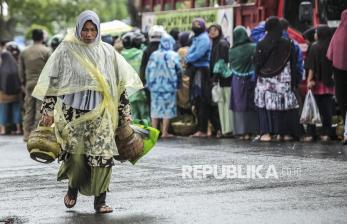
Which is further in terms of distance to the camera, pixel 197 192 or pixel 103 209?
pixel 197 192

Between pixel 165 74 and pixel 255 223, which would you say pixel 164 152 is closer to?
pixel 165 74

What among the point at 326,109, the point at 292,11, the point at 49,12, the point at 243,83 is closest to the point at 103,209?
the point at 326,109

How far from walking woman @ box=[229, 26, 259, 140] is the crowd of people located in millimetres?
16

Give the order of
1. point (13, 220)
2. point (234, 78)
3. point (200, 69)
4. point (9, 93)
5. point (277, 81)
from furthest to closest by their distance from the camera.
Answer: point (9, 93), point (200, 69), point (234, 78), point (277, 81), point (13, 220)

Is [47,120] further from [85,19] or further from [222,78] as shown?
[222,78]

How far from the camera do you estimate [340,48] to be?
14.1 metres

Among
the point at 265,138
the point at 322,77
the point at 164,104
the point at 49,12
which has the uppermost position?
the point at 322,77

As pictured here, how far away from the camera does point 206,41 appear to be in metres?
17.5

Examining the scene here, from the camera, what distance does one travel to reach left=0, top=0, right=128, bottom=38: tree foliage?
3831 cm

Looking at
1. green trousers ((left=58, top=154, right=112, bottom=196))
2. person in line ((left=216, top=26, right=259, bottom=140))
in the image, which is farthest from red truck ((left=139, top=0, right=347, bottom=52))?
green trousers ((left=58, top=154, right=112, bottom=196))

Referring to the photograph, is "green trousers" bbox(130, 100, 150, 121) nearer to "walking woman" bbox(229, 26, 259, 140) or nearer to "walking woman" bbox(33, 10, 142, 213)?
"walking woman" bbox(229, 26, 259, 140)

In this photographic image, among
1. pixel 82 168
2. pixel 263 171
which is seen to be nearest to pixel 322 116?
pixel 263 171

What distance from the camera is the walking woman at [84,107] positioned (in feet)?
28.3

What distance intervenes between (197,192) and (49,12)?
33000 mm
